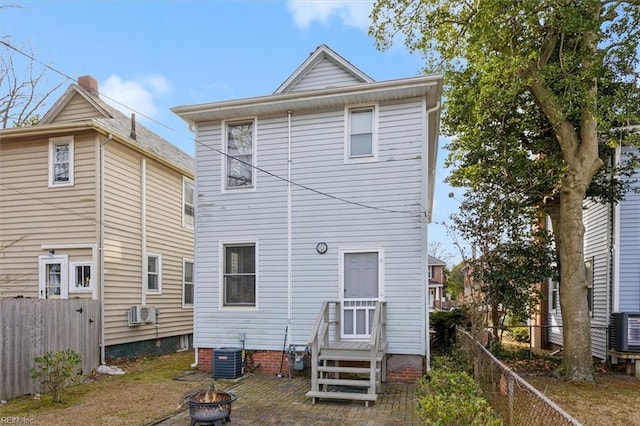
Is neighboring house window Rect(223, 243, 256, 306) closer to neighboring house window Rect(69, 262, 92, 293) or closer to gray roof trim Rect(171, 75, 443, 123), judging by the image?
gray roof trim Rect(171, 75, 443, 123)

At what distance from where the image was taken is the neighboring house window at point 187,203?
14.4m

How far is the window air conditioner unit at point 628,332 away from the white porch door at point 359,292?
568cm

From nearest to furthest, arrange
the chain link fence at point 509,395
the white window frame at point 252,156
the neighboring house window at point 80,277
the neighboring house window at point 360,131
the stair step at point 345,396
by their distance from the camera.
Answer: the chain link fence at point 509,395, the stair step at point 345,396, the neighboring house window at point 360,131, the white window frame at point 252,156, the neighboring house window at point 80,277

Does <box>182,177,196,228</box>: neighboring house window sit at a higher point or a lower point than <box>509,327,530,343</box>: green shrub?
higher

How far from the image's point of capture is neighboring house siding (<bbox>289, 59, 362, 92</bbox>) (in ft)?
33.7

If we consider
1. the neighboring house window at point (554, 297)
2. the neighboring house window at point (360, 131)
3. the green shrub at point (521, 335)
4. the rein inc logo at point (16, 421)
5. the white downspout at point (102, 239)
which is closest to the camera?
the rein inc logo at point (16, 421)

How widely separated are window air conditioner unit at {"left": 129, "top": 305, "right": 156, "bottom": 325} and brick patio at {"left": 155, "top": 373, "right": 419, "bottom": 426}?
382 cm

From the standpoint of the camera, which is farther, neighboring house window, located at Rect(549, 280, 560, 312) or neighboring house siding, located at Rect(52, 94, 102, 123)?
neighboring house window, located at Rect(549, 280, 560, 312)

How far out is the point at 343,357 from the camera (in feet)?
25.0

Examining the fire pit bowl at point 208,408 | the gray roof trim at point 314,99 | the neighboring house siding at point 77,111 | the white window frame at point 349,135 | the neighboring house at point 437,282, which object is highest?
the neighboring house siding at point 77,111

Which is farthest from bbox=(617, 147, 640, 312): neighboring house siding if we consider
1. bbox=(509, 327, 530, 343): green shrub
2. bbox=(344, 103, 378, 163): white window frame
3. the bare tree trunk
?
bbox=(509, 327, 530, 343): green shrub

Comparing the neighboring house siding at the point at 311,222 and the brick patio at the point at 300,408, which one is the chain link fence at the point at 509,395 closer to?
the brick patio at the point at 300,408

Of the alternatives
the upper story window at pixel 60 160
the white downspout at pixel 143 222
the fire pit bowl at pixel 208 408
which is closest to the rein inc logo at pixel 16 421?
the fire pit bowl at pixel 208 408

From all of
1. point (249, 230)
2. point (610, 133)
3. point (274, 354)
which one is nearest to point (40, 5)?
point (249, 230)
